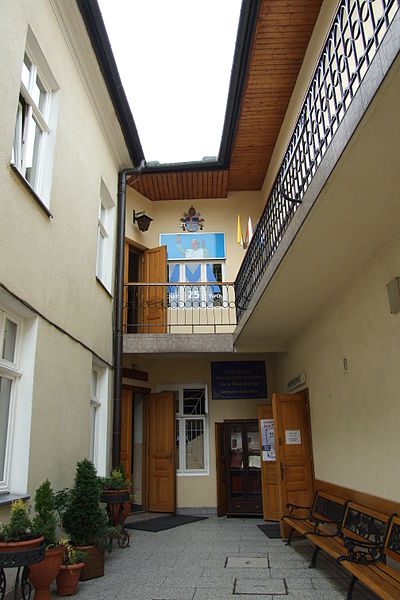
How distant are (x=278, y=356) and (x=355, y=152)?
285 inches

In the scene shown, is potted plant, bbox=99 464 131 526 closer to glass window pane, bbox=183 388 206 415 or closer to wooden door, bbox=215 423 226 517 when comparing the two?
wooden door, bbox=215 423 226 517

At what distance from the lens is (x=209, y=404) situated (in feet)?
33.7

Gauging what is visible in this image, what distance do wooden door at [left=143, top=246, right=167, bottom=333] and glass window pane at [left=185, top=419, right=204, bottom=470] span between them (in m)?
2.17

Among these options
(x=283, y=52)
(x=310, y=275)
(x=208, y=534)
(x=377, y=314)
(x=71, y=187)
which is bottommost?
(x=208, y=534)

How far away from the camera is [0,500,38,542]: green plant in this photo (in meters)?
3.54

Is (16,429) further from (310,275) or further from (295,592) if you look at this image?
(310,275)

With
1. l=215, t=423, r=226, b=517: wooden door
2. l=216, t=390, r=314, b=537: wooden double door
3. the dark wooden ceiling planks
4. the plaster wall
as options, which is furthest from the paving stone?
the dark wooden ceiling planks

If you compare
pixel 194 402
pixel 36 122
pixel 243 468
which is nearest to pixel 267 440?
pixel 243 468

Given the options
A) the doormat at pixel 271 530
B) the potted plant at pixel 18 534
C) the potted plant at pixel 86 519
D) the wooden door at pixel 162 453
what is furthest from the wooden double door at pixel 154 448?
the potted plant at pixel 18 534

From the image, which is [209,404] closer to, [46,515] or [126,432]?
[126,432]

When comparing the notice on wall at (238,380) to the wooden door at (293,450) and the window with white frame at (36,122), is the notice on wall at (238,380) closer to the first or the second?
the wooden door at (293,450)

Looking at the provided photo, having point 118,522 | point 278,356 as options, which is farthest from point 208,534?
point 278,356

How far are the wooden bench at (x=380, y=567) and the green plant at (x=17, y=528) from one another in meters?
2.61

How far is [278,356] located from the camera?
10117mm
